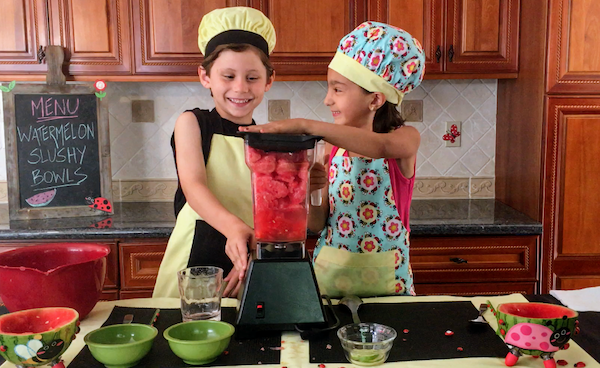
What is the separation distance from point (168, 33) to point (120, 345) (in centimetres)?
168

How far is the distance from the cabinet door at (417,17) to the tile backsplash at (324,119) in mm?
351

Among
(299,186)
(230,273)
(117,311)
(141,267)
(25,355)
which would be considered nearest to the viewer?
(25,355)

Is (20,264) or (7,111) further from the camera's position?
(7,111)

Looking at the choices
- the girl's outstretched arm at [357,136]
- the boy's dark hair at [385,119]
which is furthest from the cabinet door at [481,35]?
the girl's outstretched arm at [357,136]

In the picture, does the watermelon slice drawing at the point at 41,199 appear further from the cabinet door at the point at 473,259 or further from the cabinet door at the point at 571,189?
the cabinet door at the point at 571,189

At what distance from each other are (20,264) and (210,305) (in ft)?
1.34

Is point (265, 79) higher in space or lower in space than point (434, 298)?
higher

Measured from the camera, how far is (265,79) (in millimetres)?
1391

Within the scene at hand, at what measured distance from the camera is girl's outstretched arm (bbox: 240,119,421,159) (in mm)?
1032

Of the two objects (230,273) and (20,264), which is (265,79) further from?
(20,264)

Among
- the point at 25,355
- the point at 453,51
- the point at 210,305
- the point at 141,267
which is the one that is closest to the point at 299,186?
the point at 210,305

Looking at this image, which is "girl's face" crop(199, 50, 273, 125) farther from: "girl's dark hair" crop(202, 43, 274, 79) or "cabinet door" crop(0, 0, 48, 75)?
"cabinet door" crop(0, 0, 48, 75)

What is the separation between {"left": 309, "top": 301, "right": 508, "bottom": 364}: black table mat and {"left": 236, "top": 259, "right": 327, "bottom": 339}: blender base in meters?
0.05

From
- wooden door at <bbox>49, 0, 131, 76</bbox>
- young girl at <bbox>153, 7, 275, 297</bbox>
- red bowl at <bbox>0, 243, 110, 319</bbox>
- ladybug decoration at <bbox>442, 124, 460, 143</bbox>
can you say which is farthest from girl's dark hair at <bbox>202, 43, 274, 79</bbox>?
ladybug decoration at <bbox>442, 124, 460, 143</bbox>
